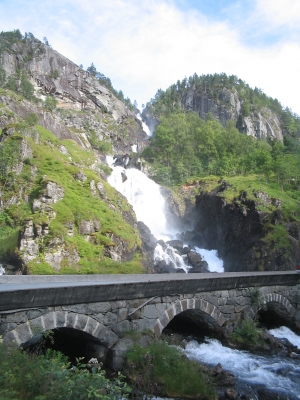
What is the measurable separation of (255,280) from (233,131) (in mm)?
47430

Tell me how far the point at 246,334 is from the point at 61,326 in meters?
8.32

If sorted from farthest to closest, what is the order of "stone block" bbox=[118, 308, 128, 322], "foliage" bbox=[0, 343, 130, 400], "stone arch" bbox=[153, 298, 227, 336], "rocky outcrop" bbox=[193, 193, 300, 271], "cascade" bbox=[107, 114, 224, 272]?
1. "cascade" bbox=[107, 114, 224, 272]
2. "rocky outcrop" bbox=[193, 193, 300, 271]
3. "stone arch" bbox=[153, 298, 227, 336]
4. "stone block" bbox=[118, 308, 128, 322]
5. "foliage" bbox=[0, 343, 130, 400]

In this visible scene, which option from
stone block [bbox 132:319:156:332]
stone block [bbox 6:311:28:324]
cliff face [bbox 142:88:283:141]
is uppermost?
cliff face [bbox 142:88:283:141]

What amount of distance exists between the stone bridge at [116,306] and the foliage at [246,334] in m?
0.32

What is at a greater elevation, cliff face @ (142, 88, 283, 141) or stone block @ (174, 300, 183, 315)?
cliff face @ (142, 88, 283, 141)

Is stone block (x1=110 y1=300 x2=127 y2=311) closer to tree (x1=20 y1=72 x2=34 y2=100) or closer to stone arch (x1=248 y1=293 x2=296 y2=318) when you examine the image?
stone arch (x1=248 y1=293 x2=296 y2=318)

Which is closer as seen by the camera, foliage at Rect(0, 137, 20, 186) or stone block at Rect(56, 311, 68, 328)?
stone block at Rect(56, 311, 68, 328)

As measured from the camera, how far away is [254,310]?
49.4 feet

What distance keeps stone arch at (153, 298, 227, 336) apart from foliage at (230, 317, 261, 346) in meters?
0.71

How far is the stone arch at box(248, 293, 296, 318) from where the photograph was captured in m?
15.0

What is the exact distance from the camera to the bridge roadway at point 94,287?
25.3ft

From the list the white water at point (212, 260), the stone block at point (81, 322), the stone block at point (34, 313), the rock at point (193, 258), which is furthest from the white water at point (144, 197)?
the stone block at point (34, 313)

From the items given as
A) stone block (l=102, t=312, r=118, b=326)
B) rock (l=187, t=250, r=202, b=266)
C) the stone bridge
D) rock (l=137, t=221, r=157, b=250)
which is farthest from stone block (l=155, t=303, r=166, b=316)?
rock (l=187, t=250, r=202, b=266)

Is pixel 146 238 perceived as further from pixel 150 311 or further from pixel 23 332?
pixel 23 332
